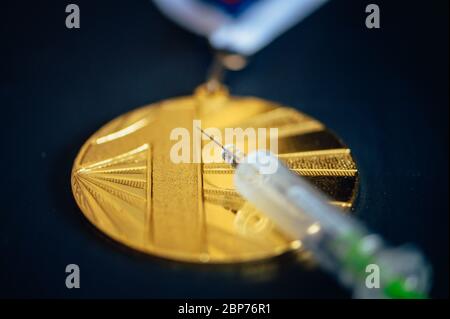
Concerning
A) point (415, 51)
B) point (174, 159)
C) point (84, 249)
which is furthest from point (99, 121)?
point (415, 51)

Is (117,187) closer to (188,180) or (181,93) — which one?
(188,180)

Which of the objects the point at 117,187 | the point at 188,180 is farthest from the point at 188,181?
the point at 117,187

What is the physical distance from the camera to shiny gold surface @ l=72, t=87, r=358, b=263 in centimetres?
76

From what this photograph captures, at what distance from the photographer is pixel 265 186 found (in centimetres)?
A: 81

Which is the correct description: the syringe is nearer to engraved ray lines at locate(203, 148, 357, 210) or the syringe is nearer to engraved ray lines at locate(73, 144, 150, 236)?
engraved ray lines at locate(203, 148, 357, 210)

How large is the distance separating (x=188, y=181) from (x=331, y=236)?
0.75 feet

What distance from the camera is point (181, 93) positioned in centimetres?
104

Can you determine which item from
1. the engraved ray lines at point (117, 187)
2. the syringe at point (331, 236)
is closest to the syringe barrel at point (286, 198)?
the syringe at point (331, 236)

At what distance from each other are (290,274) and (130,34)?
620 mm

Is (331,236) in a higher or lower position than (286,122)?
lower

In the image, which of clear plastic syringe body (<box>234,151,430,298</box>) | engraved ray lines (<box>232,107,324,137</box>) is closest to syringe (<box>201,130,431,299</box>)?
clear plastic syringe body (<box>234,151,430,298</box>)

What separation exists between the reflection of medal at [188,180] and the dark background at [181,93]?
24 millimetres

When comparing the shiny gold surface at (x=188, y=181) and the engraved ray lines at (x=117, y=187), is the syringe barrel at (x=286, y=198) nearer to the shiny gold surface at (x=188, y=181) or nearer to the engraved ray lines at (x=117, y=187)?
the shiny gold surface at (x=188, y=181)
